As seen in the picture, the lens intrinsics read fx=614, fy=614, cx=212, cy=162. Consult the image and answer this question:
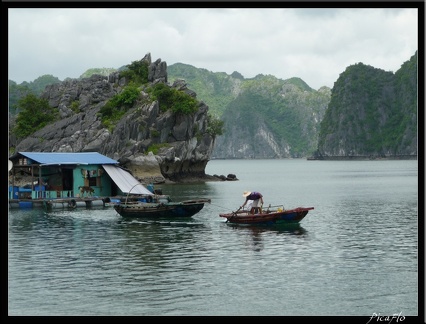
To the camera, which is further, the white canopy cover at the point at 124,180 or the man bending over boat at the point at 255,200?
the white canopy cover at the point at 124,180

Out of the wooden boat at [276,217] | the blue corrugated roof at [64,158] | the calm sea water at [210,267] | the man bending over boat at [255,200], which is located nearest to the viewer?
the calm sea water at [210,267]

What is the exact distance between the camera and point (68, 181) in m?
58.5

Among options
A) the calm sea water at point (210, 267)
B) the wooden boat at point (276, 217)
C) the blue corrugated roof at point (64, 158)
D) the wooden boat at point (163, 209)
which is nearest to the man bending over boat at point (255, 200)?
the wooden boat at point (276, 217)

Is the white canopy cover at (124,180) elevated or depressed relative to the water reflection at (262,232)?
elevated

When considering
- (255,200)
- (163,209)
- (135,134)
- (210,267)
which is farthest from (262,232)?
(135,134)

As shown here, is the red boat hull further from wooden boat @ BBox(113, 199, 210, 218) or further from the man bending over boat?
wooden boat @ BBox(113, 199, 210, 218)

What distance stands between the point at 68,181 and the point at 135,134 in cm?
3924

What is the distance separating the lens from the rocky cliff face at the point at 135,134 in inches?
3735

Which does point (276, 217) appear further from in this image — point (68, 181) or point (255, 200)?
point (68, 181)

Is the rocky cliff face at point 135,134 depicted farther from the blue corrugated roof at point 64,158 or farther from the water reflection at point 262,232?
the water reflection at point 262,232

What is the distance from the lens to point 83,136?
98.2 metres

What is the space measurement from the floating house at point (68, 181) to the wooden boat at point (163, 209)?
10.0m
